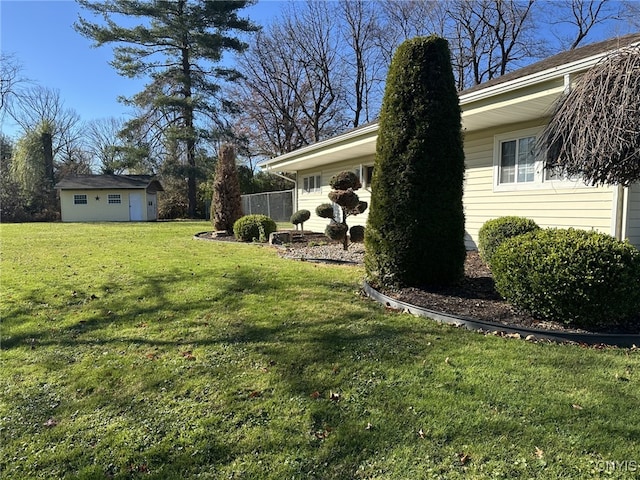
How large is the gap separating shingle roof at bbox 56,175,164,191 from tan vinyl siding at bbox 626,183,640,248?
26.5m

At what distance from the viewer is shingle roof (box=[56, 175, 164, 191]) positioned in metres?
26.0

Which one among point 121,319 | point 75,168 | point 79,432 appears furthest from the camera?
point 75,168

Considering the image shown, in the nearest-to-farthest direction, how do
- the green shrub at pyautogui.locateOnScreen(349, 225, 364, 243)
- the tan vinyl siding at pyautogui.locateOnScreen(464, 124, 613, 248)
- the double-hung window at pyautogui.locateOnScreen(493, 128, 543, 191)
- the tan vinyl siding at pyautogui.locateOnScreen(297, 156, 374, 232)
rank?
the tan vinyl siding at pyautogui.locateOnScreen(464, 124, 613, 248) < the double-hung window at pyautogui.locateOnScreen(493, 128, 543, 191) < the green shrub at pyautogui.locateOnScreen(349, 225, 364, 243) < the tan vinyl siding at pyautogui.locateOnScreen(297, 156, 374, 232)

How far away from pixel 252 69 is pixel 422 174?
28140 millimetres

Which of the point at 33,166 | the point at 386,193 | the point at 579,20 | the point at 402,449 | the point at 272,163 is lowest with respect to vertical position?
the point at 402,449

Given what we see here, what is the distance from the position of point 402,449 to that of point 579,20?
2631 cm

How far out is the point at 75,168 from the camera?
116 feet

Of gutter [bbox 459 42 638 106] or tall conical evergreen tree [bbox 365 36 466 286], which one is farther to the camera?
gutter [bbox 459 42 638 106]

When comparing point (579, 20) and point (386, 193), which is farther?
point (579, 20)

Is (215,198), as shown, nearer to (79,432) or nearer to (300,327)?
(300,327)

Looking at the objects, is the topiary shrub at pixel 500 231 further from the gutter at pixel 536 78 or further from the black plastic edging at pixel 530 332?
the black plastic edging at pixel 530 332

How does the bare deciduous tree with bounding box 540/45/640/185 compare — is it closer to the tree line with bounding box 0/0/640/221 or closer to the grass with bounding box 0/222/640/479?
the grass with bounding box 0/222/640/479

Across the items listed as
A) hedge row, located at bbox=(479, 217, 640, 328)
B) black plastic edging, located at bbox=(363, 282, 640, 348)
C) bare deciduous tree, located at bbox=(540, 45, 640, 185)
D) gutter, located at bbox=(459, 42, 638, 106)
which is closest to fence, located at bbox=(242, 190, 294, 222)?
gutter, located at bbox=(459, 42, 638, 106)

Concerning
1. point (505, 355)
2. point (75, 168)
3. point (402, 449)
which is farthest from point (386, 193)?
point (75, 168)
